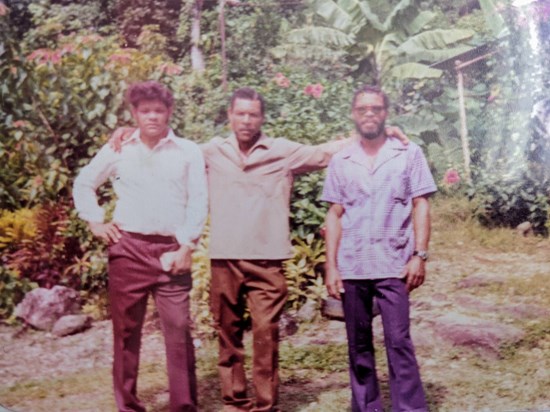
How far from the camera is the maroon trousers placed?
13.9ft

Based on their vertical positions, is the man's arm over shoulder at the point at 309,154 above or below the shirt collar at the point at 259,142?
below

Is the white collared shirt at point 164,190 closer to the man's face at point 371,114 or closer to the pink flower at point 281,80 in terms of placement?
the pink flower at point 281,80

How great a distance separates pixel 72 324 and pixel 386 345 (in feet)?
5.94

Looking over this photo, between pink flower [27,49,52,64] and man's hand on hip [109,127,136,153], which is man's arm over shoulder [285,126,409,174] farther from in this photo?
pink flower [27,49,52,64]

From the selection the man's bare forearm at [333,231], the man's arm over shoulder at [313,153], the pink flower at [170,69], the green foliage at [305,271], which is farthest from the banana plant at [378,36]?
the green foliage at [305,271]

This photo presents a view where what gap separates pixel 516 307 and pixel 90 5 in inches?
117

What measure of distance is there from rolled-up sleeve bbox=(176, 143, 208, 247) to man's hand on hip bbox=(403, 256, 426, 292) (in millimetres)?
1149

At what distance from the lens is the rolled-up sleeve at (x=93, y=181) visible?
4312 millimetres

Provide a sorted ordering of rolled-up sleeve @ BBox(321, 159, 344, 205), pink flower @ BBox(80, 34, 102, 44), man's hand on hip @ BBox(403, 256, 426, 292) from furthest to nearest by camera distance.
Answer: pink flower @ BBox(80, 34, 102, 44)
rolled-up sleeve @ BBox(321, 159, 344, 205)
man's hand on hip @ BBox(403, 256, 426, 292)

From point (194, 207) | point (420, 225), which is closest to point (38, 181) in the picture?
point (194, 207)

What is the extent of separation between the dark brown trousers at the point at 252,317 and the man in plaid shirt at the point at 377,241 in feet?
1.09

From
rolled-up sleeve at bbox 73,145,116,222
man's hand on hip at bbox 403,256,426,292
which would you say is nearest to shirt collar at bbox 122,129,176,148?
rolled-up sleeve at bbox 73,145,116,222

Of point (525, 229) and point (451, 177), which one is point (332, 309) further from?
point (525, 229)

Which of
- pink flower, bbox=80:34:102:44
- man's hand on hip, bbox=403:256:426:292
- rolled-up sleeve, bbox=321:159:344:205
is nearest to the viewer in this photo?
man's hand on hip, bbox=403:256:426:292
